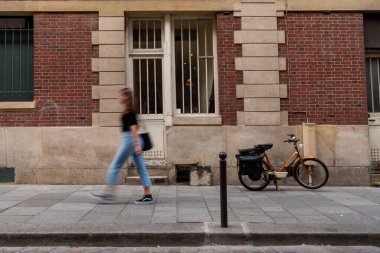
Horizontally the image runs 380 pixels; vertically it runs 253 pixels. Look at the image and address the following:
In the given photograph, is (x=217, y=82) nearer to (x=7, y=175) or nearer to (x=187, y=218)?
(x=187, y=218)

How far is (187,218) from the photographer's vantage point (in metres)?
6.46

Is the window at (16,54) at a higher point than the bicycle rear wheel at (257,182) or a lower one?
higher

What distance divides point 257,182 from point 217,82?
8.89 feet

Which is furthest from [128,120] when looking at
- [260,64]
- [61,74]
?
[260,64]

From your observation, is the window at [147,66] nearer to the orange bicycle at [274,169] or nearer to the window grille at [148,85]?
the window grille at [148,85]

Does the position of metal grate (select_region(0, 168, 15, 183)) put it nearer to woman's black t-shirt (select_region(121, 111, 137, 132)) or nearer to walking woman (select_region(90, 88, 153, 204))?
walking woman (select_region(90, 88, 153, 204))


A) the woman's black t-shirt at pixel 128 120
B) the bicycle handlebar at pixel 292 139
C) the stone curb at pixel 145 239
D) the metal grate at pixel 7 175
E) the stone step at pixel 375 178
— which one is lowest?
the stone curb at pixel 145 239

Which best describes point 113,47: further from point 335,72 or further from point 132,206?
point 335,72

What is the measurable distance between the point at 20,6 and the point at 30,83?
1.86m

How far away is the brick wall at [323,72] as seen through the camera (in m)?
10.3

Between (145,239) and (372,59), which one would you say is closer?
(145,239)

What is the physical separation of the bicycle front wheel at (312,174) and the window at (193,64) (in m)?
2.84

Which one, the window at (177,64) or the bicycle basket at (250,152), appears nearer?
the bicycle basket at (250,152)

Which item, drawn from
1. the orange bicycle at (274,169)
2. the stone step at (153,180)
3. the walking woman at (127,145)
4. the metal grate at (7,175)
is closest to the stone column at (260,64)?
the orange bicycle at (274,169)
